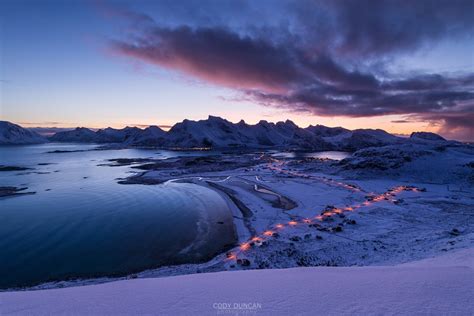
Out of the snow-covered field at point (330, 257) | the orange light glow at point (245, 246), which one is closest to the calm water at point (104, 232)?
the orange light glow at point (245, 246)

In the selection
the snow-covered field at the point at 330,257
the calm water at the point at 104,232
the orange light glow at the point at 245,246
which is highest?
the snow-covered field at the point at 330,257

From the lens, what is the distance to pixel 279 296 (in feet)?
18.2

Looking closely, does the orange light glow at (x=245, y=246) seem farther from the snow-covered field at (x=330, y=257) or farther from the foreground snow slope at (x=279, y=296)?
the foreground snow slope at (x=279, y=296)

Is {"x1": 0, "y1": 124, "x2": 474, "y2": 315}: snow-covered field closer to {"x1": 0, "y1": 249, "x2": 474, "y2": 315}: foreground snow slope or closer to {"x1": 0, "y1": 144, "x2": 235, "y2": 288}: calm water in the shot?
{"x1": 0, "y1": 249, "x2": 474, "y2": 315}: foreground snow slope

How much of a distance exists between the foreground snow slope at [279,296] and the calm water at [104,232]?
11654mm

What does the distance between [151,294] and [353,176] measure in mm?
51848

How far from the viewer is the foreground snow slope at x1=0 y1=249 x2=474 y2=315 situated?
188 inches

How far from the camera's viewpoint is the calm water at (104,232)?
1712cm

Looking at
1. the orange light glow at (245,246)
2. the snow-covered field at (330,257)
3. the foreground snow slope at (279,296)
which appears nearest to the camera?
the foreground snow slope at (279,296)

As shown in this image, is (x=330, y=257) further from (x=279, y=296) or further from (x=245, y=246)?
(x=279, y=296)

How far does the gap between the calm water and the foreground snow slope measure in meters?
11.7

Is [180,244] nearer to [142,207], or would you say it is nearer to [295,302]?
[142,207]

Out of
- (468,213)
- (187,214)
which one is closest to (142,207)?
(187,214)

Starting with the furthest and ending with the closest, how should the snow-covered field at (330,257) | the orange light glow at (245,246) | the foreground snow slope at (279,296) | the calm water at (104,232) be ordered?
the orange light glow at (245,246) → the calm water at (104,232) → the snow-covered field at (330,257) → the foreground snow slope at (279,296)
